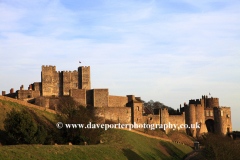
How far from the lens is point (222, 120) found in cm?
7212

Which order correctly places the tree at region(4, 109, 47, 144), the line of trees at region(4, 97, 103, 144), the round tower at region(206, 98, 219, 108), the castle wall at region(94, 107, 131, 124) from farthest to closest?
the round tower at region(206, 98, 219, 108)
the castle wall at region(94, 107, 131, 124)
the line of trees at region(4, 97, 103, 144)
the tree at region(4, 109, 47, 144)

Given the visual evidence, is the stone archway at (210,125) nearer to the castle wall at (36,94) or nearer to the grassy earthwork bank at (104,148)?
the grassy earthwork bank at (104,148)

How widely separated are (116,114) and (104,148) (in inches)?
994

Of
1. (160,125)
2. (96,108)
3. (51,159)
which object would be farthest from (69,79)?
(51,159)

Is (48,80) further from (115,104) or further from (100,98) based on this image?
(115,104)

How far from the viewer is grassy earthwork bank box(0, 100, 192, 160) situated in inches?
920

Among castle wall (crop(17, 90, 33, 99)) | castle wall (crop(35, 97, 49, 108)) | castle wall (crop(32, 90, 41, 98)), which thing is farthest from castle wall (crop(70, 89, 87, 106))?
castle wall (crop(17, 90, 33, 99))

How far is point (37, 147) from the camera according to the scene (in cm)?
2491

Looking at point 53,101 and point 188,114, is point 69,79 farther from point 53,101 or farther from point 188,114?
point 188,114

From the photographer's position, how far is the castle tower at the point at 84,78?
2820 inches

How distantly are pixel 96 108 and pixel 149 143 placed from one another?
11.7m

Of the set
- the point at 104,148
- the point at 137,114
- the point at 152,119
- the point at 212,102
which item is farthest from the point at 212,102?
the point at 104,148

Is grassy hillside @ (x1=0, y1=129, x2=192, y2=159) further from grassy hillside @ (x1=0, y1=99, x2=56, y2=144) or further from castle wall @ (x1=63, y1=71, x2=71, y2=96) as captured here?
castle wall @ (x1=63, y1=71, x2=71, y2=96)

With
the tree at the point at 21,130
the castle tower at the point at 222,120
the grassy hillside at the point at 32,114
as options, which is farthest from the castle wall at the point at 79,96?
the tree at the point at 21,130
